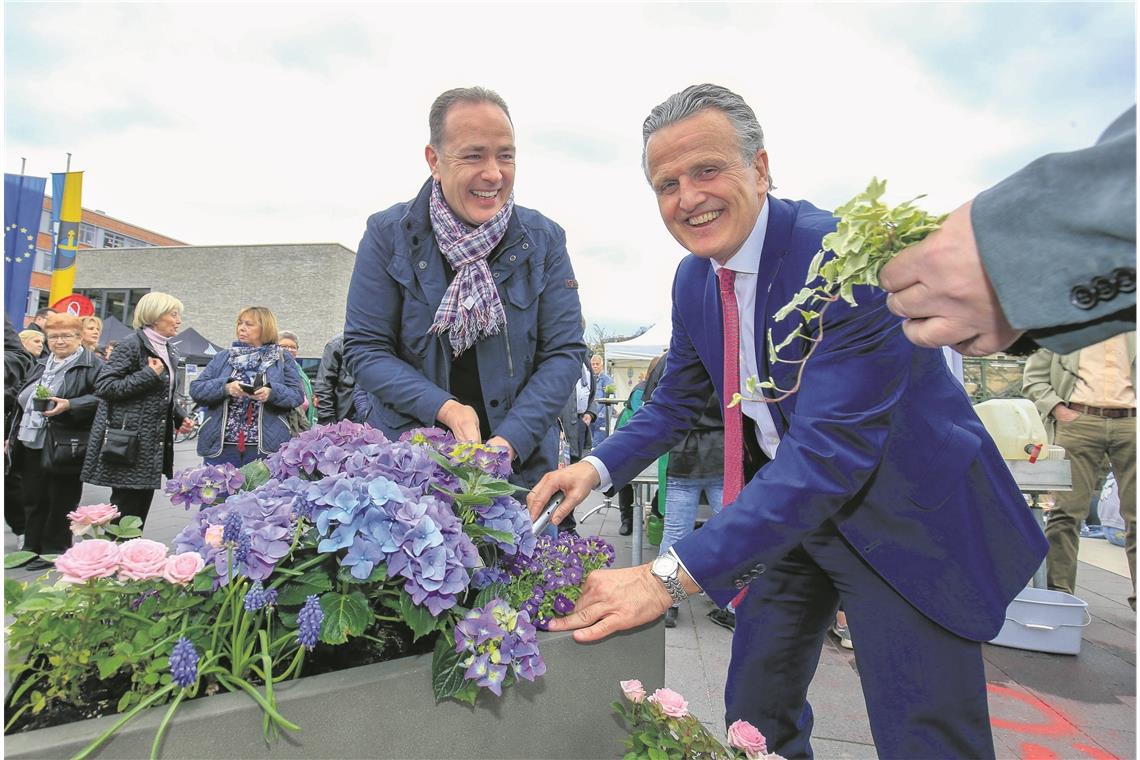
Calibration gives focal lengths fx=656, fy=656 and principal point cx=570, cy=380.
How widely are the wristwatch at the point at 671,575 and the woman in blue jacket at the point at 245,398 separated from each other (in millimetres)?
3719

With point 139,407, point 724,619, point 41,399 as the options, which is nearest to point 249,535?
point 724,619

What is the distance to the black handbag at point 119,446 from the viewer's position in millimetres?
3986

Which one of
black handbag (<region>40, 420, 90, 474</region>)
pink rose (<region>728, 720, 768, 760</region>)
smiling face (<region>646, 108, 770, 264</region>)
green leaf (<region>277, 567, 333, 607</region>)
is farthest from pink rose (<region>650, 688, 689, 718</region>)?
black handbag (<region>40, 420, 90, 474</region>)

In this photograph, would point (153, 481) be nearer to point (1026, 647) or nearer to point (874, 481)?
Result: point (874, 481)

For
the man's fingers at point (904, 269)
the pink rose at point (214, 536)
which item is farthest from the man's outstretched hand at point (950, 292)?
the pink rose at point (214, 536)

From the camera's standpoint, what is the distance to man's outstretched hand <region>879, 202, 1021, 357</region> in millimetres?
841

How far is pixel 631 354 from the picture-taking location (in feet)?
35.7

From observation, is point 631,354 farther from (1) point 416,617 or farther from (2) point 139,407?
(1) point 416,617

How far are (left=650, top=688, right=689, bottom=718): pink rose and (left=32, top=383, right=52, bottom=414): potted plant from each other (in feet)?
15.1

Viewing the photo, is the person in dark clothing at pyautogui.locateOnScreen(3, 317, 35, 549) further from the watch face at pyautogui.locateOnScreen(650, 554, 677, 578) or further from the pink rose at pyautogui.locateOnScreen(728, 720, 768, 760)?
the pink rose at pyautogui.locateOnScreen(728, 720, 768, 760)

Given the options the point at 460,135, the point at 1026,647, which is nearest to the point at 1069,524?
the point at 1026,647

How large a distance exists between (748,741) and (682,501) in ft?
8.72

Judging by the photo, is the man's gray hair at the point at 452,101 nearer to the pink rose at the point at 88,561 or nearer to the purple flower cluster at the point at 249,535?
the purple flower cluster at the point at 249,535

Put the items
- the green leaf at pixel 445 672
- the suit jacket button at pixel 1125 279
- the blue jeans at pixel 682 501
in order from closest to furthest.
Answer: the suit jacket button at pixel 1125 279, the green leaf at pixel 445 672, the blue jeans at pixel 682 501
